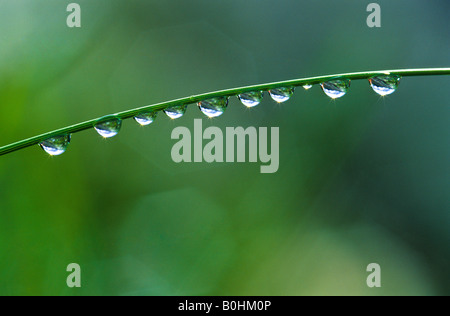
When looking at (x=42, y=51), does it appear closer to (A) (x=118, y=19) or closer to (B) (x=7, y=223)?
(A) (x=118, y=19)

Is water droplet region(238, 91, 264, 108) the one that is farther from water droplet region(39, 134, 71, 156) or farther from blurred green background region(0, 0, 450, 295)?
blurred green background region(0, 0, 450, 295)

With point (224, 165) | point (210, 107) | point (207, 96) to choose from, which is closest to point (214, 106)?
point (210, 107)

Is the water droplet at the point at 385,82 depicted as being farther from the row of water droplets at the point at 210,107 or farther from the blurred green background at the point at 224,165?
the blurred green background at the point at 224,165

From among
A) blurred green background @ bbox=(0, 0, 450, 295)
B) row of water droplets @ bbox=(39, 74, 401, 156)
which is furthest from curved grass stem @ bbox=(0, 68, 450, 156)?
blurred green background @ bbox=(0, 0, 450, 295)

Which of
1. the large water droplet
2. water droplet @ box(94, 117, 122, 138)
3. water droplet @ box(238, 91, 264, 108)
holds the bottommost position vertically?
water droplet @ box(94, 117, 122, 138)

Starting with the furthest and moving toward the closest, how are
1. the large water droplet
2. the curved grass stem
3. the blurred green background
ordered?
the blurred green background < the large water droplet < the curved grass stem
